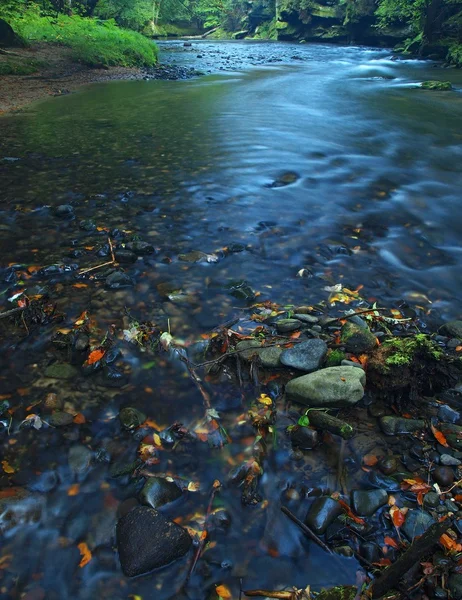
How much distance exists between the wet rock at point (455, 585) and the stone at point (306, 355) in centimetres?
162

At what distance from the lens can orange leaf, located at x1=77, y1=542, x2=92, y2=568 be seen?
2214mm

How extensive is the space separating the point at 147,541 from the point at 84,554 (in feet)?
1.14

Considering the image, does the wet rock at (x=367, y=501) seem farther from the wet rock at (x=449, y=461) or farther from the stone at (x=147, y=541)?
the stone at (x=147, y=541)

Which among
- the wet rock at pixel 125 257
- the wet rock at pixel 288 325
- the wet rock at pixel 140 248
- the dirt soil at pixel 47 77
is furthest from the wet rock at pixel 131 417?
the dirt soil at pixel 47 77

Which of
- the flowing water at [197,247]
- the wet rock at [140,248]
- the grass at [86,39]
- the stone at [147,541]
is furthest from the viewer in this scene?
the grass at [86,39]

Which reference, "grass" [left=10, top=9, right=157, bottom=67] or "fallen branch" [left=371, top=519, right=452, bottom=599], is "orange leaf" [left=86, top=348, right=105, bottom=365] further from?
"grass" [left=10, top=9, right=157, bottom=67]

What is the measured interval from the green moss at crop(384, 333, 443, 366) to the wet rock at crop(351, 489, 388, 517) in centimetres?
102

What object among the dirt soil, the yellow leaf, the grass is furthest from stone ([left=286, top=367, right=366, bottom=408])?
the grass

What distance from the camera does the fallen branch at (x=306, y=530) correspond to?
7.39ft

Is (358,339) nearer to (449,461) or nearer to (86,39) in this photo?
(449,461)

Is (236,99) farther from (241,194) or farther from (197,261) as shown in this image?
(197,261)

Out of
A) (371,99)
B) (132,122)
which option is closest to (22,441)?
(132,122)

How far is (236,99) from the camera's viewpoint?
16.0m

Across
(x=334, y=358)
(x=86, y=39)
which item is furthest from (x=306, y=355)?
(x=86, y=39)
